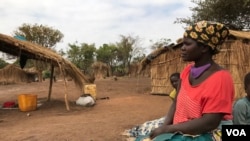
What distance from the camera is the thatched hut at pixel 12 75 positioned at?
1251 inches

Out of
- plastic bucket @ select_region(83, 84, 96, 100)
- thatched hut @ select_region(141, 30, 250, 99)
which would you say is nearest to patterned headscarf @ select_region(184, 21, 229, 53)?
thatched hut @ select_region(141, 30, 250, 99)

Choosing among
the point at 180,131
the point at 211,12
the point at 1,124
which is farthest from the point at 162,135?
the point at 211,12

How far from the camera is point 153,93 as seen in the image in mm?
19406

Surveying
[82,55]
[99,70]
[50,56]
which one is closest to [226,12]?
[50,56]

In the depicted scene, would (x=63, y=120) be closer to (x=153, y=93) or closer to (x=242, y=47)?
(x=242, y=47)

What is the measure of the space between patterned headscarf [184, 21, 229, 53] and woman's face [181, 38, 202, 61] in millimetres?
43

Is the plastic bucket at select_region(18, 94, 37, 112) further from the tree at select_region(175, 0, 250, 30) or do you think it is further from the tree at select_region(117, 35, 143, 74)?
the tree at select_region(117, 35, 143, 74)

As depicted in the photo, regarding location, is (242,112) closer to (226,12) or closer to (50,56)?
(50,56)

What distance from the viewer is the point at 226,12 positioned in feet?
70.1

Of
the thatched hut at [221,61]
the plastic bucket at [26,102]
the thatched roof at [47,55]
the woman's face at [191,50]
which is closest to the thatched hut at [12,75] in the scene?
the thatched hut at [221,61]

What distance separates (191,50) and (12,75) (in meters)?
32.4

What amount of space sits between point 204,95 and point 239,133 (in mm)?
321

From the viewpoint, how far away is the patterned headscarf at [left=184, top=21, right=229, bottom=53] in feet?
7.30

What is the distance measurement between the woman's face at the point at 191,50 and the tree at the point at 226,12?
18.9 m
